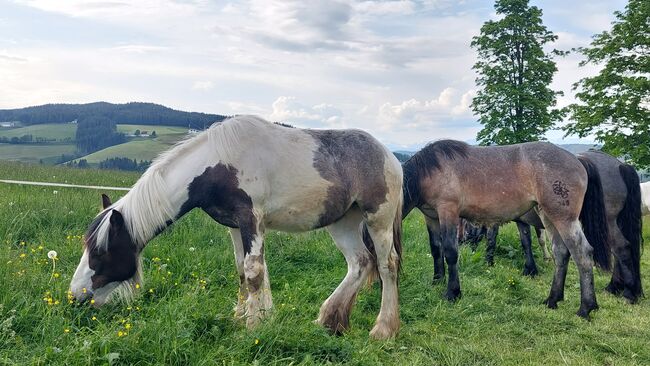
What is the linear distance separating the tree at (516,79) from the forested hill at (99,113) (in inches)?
1694

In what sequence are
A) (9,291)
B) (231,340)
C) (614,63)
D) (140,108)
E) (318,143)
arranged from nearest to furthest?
(231,340)
(9,291)
(318,143)
(614,63)
(140,108)

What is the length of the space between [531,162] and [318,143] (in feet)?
10.8

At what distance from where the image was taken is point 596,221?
5.95 meters

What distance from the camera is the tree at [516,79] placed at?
2120cm

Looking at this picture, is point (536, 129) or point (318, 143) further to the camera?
point (536, 129)

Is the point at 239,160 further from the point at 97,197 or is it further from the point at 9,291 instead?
the point at 97,197

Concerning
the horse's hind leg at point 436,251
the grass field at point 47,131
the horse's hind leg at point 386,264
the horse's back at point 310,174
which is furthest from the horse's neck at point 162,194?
the grass field at point 47,131

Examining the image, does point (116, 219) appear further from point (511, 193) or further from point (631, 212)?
point (631, 212)

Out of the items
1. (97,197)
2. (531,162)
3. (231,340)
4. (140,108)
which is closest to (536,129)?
(531,162)

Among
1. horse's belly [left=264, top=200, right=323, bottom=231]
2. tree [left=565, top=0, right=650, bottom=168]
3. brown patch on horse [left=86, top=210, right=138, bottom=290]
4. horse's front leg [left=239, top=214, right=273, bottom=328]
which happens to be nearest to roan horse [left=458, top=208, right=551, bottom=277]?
horse's belly [left=264, top=200, right=323, bottom=231]

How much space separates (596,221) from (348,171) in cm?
395

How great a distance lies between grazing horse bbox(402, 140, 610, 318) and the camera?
5598 millimetres

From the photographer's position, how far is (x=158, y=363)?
2.59 meters

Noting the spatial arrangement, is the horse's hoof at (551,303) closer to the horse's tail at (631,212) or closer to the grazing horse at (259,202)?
the horse's tail at (631,212)
